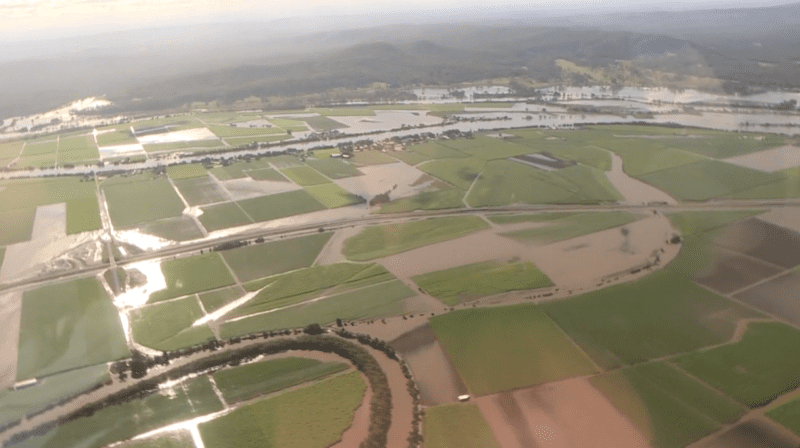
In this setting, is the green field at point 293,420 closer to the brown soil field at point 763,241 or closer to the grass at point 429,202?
the grass at point 429,202

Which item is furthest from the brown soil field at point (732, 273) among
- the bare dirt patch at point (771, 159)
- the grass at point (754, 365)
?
the bare dirt patch at point (771, 159)

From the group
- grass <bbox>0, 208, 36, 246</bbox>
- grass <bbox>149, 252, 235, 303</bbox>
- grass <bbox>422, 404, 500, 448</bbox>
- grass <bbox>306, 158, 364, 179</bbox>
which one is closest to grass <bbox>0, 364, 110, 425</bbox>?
grass <bbox>149, 252, 235, 303</bbox>

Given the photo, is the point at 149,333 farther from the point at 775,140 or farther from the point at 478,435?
the point at 775,140

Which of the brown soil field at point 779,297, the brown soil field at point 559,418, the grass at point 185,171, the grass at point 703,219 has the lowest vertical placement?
the brown soil field at point 559,418

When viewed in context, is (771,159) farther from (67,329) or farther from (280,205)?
(67,329)

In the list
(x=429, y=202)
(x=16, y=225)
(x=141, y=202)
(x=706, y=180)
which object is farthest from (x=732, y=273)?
(x=16, y=225)

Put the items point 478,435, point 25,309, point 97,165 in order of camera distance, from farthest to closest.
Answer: point 97,165 < point 25,309 < point 478,435

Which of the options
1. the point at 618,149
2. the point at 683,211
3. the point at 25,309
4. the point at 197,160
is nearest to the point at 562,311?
the point at 683,211
